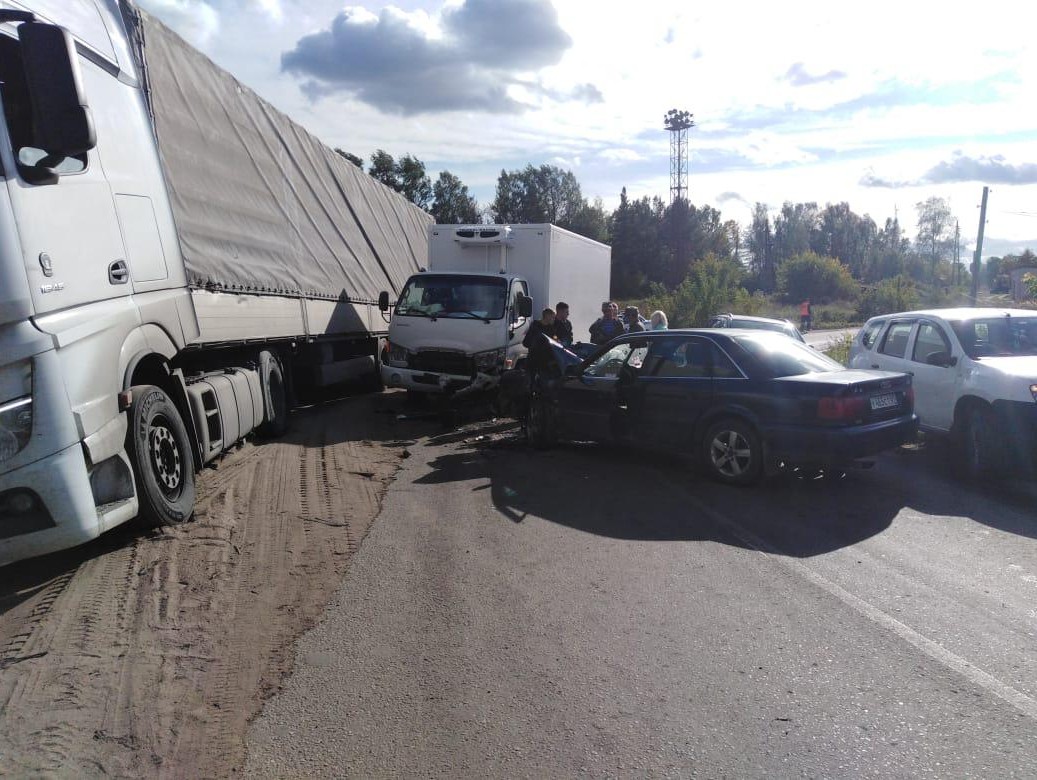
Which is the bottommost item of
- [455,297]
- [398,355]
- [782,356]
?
[398,355]

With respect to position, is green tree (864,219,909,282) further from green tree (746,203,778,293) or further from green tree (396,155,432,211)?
green tree (396,155,432,211)

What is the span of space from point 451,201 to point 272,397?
5095cm

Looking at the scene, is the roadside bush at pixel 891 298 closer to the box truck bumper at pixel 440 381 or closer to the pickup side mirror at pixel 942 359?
the box truck bumper at pixel 440 381

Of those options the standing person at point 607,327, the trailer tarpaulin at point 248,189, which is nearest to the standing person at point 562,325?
the standing person at point 607,327

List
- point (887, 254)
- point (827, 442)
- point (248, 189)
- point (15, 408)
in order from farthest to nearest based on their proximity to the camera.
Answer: point (887, 254) → point (248, 189) → point (827, 442) → point (15, 408)

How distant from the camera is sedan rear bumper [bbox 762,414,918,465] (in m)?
7.10

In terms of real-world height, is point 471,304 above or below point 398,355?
above

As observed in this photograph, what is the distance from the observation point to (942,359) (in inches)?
350

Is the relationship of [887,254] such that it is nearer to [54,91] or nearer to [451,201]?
[451,201]

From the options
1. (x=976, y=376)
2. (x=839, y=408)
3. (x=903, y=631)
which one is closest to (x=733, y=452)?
(x=839, y=408)

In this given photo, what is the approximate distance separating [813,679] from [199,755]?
2.74 m

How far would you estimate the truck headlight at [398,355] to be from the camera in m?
12.6

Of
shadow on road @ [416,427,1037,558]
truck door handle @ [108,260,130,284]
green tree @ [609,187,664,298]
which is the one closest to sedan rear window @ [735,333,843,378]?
shadow on road @ [416,427,1037,558]

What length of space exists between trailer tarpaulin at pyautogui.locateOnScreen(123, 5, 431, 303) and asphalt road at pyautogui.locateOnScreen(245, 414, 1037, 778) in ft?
13.1
